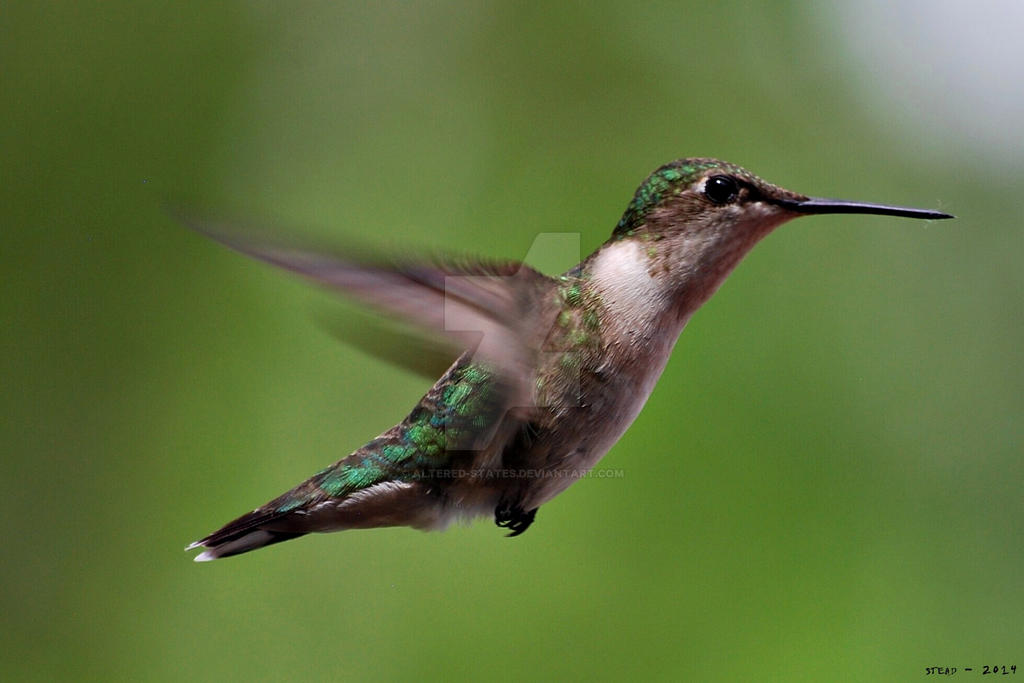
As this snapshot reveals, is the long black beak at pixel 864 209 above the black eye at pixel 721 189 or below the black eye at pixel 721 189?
below

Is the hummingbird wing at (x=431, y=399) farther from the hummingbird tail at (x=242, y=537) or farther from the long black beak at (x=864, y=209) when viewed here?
the long black beak at (x=864, y=209)

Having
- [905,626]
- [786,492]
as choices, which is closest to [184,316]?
[786,492]

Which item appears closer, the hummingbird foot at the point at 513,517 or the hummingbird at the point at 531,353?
the hummingbird at the point at 531,353

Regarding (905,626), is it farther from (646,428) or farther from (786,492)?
(646,428)

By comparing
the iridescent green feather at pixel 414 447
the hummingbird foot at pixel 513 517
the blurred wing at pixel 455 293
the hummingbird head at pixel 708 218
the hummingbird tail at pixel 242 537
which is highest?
the hummingbird head at pixel 708 218

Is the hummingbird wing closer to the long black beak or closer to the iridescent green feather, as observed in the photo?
the iridescent green feather

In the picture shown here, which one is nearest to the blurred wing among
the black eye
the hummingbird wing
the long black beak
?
the hummingbird wing

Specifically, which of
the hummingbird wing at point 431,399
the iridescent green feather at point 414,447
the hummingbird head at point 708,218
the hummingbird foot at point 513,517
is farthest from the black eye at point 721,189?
the hummingbird foot at point 513,517
